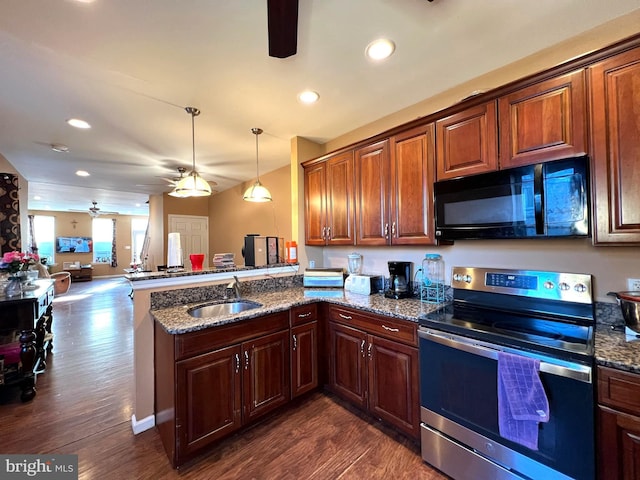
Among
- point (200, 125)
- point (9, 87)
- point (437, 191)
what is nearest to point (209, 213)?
point (200, 125)

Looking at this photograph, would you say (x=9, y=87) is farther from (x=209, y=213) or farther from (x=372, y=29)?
(x=209, y=213)

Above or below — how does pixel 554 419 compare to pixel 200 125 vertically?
below

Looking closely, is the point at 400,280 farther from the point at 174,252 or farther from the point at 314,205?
the point at 174,252

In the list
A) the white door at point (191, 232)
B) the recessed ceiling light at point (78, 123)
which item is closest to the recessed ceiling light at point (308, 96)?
the recessed ceiling light at point (78, 123)

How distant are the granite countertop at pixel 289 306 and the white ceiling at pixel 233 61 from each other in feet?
5.72

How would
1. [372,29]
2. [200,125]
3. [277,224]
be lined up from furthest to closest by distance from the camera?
[277,224] < [200,125] < [372,29]

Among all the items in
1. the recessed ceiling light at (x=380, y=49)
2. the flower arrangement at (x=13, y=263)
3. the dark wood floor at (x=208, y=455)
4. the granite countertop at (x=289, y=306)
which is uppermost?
the recessed ceiling light at (x=380, y=49)

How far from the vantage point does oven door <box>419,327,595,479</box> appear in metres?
1.09

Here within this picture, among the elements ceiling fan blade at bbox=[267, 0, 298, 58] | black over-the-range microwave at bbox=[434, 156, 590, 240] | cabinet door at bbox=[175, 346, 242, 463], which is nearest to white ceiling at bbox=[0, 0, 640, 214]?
ceiling fan blade at bbox=[267, 0, 298, 58]

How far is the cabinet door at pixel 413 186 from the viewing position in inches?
78.6

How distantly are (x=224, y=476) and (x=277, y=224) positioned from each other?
129 inches

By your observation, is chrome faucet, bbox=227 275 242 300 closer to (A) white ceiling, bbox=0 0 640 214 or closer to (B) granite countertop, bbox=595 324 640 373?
(A) white ceiling, bbox=0 0 640 214

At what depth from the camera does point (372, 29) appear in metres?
1.50

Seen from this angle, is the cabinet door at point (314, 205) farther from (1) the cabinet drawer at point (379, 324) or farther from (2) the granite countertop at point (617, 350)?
(2) the granite countertop at point (617, 350)
